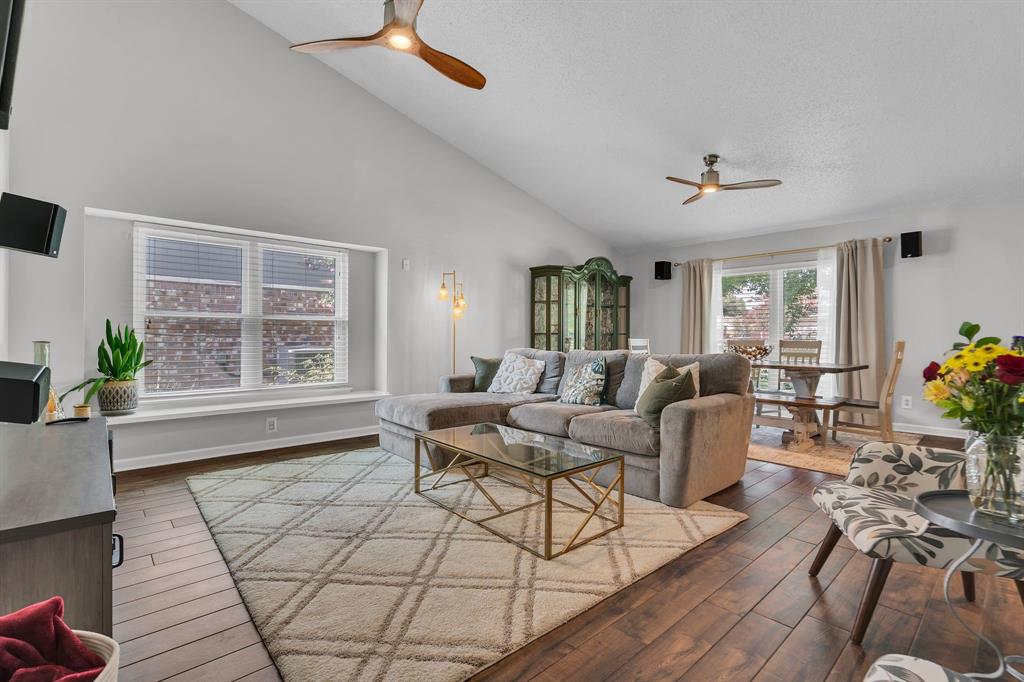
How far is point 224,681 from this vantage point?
4.88 feet

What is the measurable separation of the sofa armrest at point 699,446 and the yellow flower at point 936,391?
4.57ft

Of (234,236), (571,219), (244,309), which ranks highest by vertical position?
(571,219)

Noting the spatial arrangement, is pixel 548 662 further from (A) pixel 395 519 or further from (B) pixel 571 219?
(B) pixel 571 219

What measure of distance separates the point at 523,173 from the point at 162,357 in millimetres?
4045

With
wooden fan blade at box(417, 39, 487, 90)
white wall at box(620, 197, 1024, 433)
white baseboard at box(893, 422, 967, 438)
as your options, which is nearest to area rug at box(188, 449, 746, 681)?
wooden fan blade at box(417, 39, 487, 90)

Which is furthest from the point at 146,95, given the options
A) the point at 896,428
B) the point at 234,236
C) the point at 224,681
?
the point at 896,428

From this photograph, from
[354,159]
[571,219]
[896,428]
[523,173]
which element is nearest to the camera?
[354,159]

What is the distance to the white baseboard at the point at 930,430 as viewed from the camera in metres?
4.84

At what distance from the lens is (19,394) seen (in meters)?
0.57

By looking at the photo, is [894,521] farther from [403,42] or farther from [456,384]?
[456,384]

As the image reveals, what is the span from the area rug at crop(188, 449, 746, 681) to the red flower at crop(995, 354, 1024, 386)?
4.70ft

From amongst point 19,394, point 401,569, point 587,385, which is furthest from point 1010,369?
point 587,385

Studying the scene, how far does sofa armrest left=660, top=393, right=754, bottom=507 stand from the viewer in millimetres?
2837

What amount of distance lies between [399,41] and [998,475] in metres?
3.02
